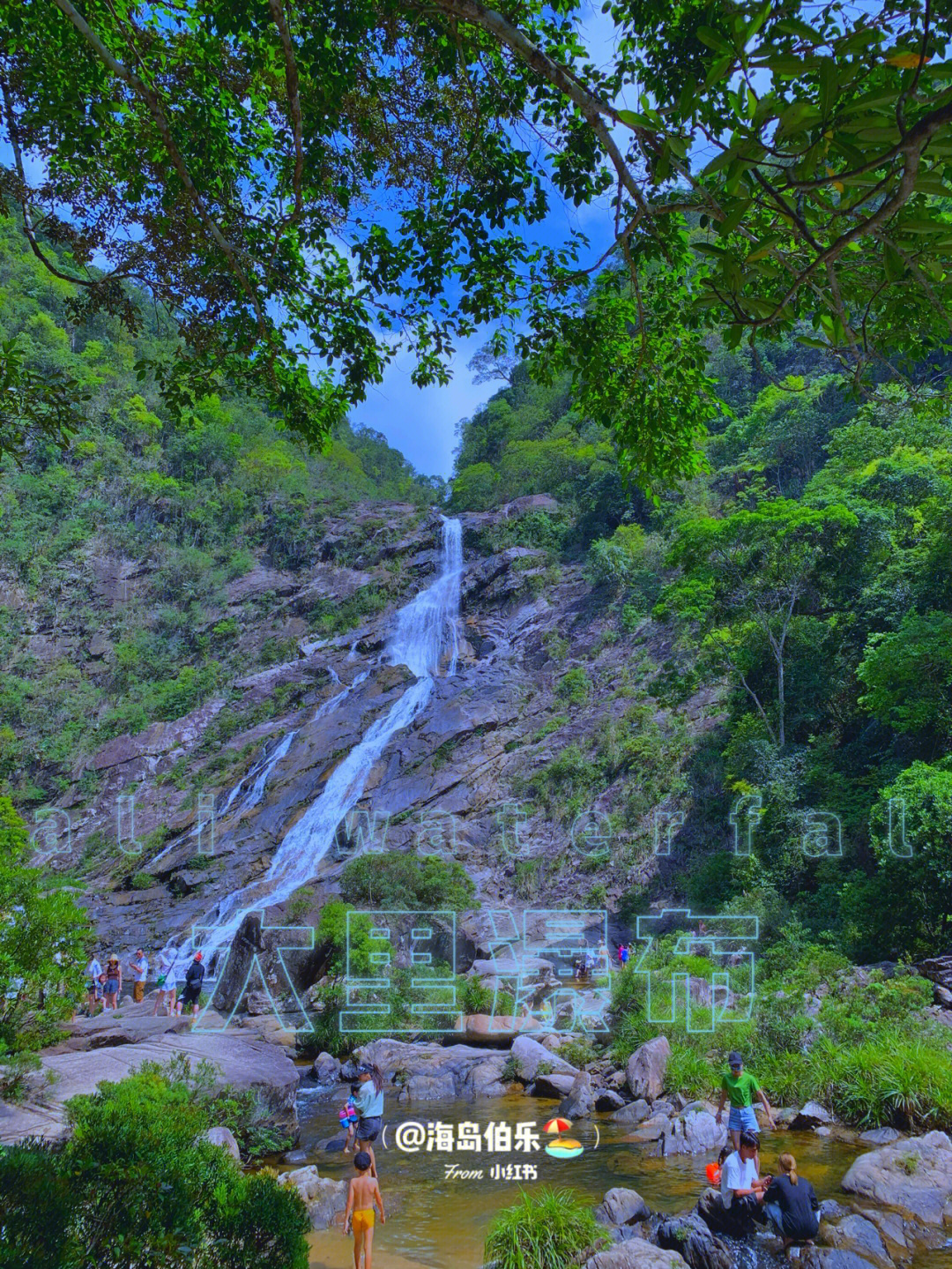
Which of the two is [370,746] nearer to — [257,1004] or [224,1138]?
[257,1004]

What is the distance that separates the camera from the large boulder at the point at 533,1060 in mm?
9969

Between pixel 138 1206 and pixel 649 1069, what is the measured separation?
729 cm

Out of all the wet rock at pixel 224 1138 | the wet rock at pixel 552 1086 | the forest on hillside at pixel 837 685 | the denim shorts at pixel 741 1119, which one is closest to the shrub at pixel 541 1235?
the denim shorts at pixel 741 1119

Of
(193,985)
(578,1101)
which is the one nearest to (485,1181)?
(578,1101)

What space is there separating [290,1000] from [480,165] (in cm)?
1358

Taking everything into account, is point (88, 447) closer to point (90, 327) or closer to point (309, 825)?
point (90, 327)

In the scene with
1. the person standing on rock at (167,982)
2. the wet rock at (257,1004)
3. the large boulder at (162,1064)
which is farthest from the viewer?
the wet rock at (257,1004)

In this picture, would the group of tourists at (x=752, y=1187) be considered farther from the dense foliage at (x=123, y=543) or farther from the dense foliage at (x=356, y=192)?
the dense foliage at (x=123, y=543)

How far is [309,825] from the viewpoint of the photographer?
20.4m

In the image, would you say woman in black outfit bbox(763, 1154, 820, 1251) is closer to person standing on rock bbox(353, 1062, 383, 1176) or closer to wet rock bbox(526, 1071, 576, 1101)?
person standing on rock bbox(353, 1062, 383, 1176)

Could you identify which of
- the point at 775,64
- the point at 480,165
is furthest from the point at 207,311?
the point at 775,64

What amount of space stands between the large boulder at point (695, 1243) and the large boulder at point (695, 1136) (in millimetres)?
2315

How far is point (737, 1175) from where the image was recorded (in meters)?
5.30

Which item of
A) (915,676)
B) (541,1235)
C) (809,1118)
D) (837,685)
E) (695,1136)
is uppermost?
(837,685)
